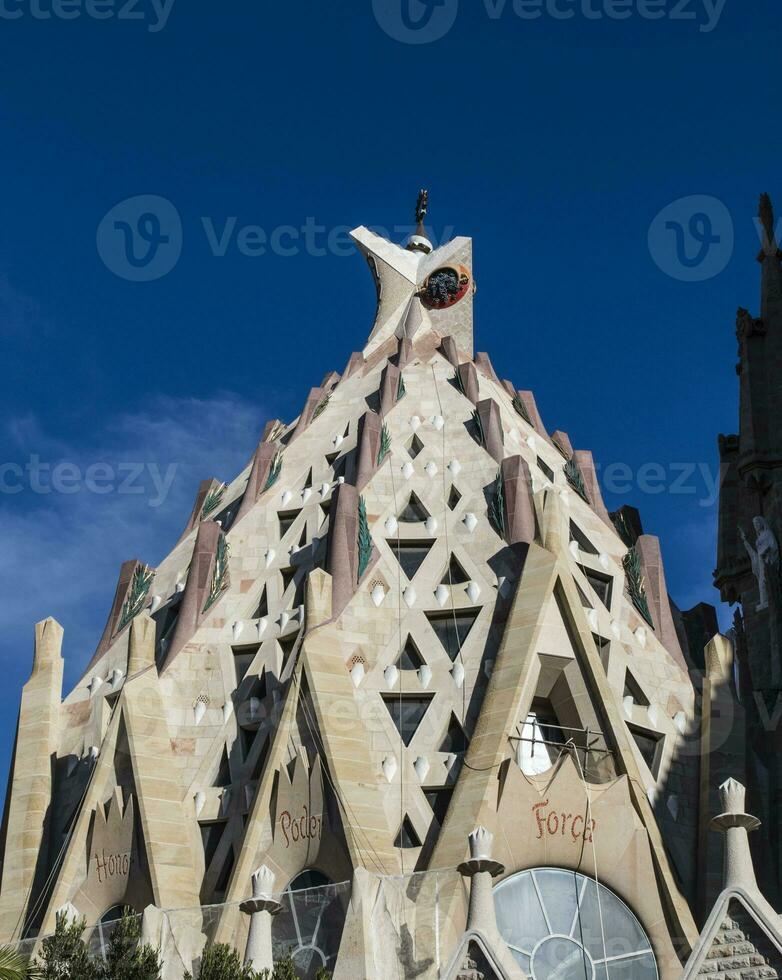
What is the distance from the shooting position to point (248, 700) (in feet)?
90.0

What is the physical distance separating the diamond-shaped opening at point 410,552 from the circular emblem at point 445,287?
1185 centimetres

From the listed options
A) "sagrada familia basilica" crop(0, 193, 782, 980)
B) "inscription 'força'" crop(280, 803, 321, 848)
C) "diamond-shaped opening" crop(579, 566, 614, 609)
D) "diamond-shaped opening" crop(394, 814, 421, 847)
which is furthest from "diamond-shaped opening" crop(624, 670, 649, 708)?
"inscription 'força'" crop(280, 803, 321, 848)

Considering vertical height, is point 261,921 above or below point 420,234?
below

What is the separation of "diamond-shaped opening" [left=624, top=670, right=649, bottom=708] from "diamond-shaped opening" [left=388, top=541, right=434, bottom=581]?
4.34 m

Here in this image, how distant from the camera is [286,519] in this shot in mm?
31469

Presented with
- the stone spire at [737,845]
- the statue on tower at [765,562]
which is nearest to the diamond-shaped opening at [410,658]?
the stone spire at [737,845]

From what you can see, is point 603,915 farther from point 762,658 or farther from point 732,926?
point 762,658

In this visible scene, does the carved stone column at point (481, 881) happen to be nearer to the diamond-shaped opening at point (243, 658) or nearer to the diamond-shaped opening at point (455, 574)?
the diamond-shaped opening at point (455, 574)

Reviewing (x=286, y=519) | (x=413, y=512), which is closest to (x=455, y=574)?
(x=413, y=512)

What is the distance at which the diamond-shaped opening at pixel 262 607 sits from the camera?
1149 inches

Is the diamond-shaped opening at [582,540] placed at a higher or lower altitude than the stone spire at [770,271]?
lower

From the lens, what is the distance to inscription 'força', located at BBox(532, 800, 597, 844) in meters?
23.7

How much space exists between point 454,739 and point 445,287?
1686cm

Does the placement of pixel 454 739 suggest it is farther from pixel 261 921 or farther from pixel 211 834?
pixel 261 921
